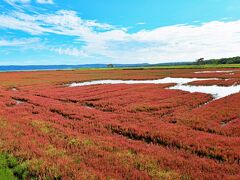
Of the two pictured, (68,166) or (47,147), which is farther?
(47,147)

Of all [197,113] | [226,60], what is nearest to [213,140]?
[197,113]

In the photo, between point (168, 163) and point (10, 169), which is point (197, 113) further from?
point (10, 169)

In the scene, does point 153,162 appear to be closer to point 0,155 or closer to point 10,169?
point 10,169

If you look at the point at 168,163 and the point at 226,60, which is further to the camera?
the point at 226,60

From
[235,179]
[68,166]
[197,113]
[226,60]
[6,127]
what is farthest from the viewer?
[226,60]

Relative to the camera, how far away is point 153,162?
1003cm

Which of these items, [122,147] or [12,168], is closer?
[12,168]

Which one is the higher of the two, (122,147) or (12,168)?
(122,147)

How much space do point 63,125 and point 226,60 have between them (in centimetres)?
18931

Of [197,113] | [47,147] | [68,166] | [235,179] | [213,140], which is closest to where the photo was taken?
[235,179]

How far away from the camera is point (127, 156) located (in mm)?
10797

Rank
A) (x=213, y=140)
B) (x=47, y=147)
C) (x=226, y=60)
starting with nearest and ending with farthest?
(x=47, y=147)
(x=213, y=140)
(x=226, y=60)

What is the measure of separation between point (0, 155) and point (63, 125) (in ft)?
20.3

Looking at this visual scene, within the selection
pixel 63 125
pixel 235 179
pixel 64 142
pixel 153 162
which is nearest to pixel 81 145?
pixel 64 142
